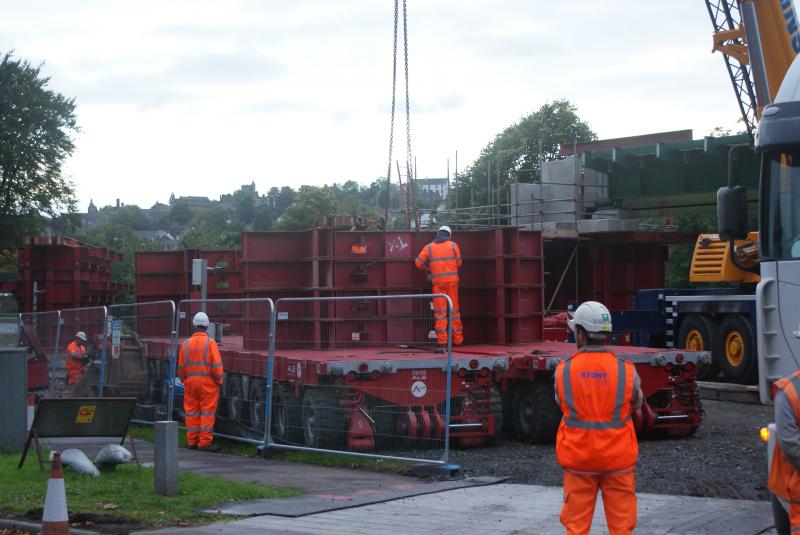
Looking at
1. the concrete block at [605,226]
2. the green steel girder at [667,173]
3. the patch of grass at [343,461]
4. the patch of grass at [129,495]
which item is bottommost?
the patch of grass at [343,461]

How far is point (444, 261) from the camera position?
1466cm

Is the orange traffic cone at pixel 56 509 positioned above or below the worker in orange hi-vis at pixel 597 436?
below

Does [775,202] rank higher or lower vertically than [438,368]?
higher

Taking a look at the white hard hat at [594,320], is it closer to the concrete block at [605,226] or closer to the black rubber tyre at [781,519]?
the black rubber tyre at [781,519]

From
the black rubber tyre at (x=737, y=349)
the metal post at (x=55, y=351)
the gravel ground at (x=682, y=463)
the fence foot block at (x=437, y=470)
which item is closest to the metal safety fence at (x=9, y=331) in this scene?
the metal post at (x=55, y=351)

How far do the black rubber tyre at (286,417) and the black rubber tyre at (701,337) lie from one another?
10.5m

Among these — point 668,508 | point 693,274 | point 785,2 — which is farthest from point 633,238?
point 668,508

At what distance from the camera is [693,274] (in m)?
21.2

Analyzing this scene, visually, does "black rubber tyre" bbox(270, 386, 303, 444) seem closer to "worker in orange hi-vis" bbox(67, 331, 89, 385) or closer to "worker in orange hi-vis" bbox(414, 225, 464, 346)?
"worker in orange hi-vis" bbox(414, 225, 464, 346)

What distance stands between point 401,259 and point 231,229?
305ft

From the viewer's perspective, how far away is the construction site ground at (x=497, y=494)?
27.1 ft

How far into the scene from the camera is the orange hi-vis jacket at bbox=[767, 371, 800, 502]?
546cm

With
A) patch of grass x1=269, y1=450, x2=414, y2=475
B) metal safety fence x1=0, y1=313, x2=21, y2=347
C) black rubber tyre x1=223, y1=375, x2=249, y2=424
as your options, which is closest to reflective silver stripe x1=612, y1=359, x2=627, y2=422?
patch of grass x1=269, y1=450, x2=414, y2=475

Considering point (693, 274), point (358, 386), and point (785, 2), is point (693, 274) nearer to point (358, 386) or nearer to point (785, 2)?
point (785, 2)
